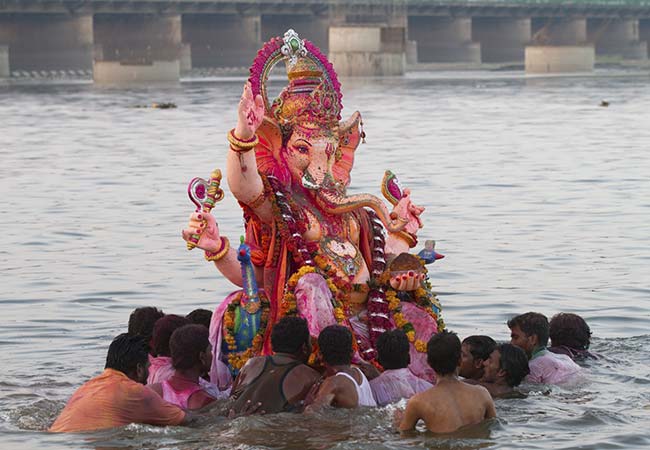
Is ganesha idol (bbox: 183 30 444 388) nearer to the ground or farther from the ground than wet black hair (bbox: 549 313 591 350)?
farther from the ground

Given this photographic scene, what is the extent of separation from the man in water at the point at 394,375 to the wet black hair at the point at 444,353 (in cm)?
66

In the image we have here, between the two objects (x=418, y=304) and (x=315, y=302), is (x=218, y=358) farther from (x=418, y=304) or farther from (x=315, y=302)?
(x=418, y=304)

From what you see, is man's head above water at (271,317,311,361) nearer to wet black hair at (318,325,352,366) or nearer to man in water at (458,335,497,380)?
wet black hair at (318,325,352,366)

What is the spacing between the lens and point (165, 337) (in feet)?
33.0

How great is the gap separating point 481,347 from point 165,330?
2.05m

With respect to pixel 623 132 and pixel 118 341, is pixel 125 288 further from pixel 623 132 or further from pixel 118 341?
pixel 623 132

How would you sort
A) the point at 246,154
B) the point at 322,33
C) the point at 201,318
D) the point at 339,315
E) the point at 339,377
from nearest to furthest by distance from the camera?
the point at 339,377 < the point at 246,154 < the point at 339,315 < the point at 201,318 < the point at 322,33

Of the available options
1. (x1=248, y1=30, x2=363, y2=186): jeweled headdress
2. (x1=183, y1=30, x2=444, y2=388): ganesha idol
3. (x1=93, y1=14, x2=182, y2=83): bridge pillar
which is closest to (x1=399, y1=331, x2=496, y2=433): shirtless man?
(x1=183, y1=30, x2=444, y2=388): ganesha idol

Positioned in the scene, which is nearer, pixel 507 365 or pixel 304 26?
pixel 507 365

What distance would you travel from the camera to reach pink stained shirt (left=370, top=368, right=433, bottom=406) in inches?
373

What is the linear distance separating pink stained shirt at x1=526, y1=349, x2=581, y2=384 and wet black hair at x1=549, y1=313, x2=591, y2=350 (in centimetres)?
64

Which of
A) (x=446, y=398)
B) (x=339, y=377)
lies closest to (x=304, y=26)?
(x=339, y=377)

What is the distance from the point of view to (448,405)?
8906 mm

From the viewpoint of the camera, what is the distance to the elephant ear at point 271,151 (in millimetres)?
10133
